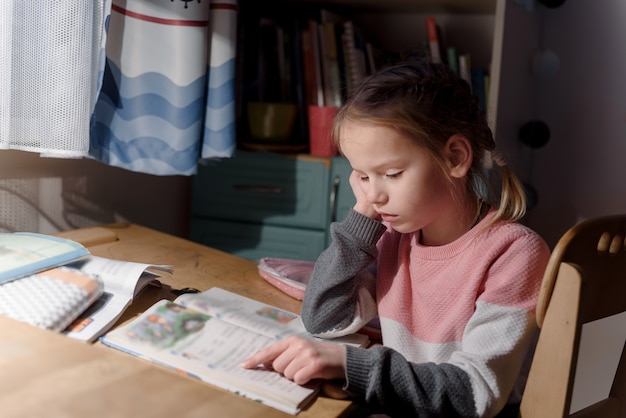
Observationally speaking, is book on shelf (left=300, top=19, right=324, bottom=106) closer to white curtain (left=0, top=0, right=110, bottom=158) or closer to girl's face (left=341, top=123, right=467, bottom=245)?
white curtain (left=0, top=0, right=110, bottom=158)

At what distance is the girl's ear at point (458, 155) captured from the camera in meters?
1.04

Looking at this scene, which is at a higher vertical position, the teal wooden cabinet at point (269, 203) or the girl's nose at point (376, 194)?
the girl's nose at point (376, 194)

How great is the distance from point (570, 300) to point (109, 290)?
68 cm

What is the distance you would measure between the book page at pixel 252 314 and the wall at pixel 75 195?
61 cm

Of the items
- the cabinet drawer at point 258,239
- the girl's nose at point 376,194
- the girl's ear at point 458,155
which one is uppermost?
the girl's ear at point 458,155

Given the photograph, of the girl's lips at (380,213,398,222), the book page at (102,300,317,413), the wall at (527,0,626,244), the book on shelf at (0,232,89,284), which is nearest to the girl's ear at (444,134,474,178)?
the girl's lips at (380,213,398,222)

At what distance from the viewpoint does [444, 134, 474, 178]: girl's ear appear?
104 cm

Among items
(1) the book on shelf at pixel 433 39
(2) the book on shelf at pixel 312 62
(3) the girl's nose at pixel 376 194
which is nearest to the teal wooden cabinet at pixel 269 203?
(2) the book on shelf at pixel 312 62

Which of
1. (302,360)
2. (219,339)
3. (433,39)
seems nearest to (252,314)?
(219,339)

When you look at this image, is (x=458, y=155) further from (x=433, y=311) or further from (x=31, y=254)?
(x=31, y=254)

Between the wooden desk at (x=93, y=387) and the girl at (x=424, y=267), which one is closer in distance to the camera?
the wooden desk at (x=93, y=387)

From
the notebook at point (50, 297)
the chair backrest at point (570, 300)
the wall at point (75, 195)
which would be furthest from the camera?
the wall at point (75, 195)

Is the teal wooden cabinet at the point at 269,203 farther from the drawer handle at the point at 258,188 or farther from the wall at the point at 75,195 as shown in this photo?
the wall at the point at 75,195

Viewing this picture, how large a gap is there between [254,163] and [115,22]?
595 mm
